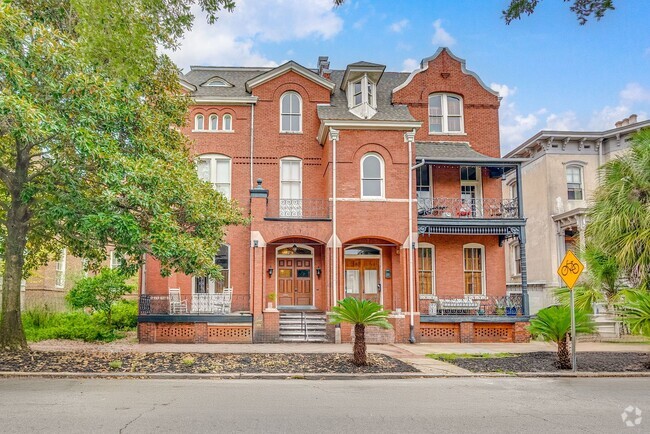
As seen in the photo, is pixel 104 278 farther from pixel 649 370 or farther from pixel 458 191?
pixel 649 370

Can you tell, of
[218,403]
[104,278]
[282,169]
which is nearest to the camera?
[218,403]

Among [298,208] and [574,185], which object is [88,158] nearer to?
[298,208]

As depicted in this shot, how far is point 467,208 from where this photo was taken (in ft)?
71.2

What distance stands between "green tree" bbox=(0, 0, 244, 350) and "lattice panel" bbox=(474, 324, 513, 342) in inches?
415

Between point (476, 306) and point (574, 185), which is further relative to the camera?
point (574, 185)

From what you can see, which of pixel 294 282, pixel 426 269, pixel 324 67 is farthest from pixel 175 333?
pixel 324 67

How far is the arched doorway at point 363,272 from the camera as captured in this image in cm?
2161

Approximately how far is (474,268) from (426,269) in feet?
6.72

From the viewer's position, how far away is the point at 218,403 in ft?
27.8

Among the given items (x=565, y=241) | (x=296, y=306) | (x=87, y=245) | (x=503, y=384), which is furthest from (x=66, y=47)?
(x=565, y=241)

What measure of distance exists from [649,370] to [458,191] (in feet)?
36.1

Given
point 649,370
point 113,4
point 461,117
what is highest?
point 461,117

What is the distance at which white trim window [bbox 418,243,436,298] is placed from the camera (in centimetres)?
2183

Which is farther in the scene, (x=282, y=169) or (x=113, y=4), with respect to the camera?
(x=282, y=169)
